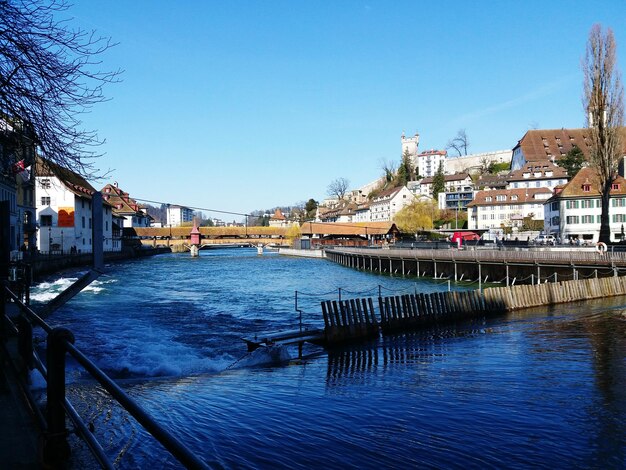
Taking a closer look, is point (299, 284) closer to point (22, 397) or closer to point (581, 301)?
point (581, 301)

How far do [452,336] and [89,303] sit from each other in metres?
20.8

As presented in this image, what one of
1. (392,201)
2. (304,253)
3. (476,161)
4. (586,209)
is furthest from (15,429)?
(476,161)

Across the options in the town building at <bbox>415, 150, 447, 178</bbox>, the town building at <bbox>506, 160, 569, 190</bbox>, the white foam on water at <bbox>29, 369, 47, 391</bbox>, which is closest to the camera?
the white foam on water at <bbox>29, 369, 47, 391</bbox>

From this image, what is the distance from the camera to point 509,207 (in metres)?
104

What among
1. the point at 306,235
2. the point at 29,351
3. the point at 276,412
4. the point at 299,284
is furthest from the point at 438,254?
the point at 306,235

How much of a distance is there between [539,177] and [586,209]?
43.5 metres

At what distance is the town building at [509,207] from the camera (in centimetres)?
10331

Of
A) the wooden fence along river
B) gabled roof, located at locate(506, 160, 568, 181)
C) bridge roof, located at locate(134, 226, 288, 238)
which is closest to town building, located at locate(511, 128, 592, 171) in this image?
gabled roof, located at locate(506, 160, 568, 181)

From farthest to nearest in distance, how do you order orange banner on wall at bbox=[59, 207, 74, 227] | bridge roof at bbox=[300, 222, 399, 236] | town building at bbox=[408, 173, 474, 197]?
town building at bbox=[408, 173, 474, 197] → bridge roof at bbox=[300, 222, 399, 236] → orange banner on wall at bbox=[59, 207, 74, 227]

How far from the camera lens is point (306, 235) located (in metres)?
134

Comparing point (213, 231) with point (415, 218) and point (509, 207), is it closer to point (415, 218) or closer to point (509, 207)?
point (415, 218)

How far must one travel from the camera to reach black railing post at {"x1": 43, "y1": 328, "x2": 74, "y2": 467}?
432 centimetres

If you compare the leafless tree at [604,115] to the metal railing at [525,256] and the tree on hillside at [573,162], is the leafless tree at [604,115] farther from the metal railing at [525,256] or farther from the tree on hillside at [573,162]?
the tree on hillside at [573,162]

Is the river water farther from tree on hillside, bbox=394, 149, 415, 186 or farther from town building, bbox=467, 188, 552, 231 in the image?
tree on hillside, bbox=394, 149, 415, 186
